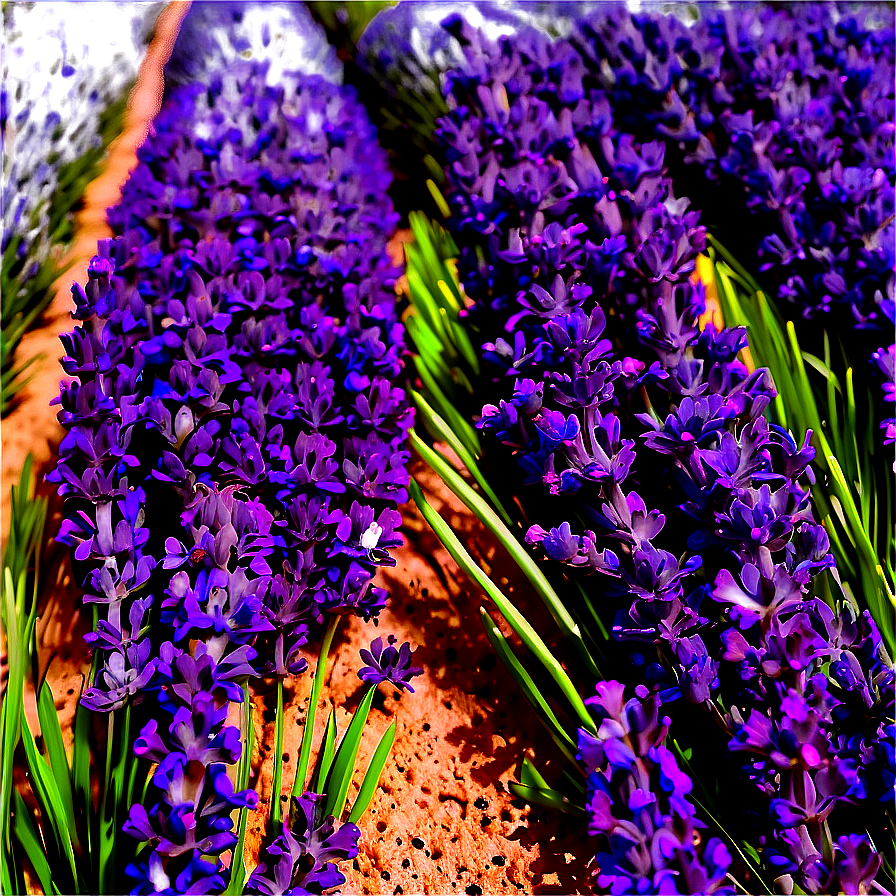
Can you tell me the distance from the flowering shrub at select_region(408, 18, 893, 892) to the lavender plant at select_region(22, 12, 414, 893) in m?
0.26

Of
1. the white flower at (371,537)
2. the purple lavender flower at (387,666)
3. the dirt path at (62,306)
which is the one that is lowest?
the purple lavender flower at (387,666)

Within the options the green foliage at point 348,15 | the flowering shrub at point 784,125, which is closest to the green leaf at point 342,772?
the flowering shrub at point 784,125

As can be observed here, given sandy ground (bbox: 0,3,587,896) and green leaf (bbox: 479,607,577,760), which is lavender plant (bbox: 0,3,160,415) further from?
green leaf (bbox: 479,607,577,760)

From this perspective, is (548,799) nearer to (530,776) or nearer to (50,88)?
(530,776)

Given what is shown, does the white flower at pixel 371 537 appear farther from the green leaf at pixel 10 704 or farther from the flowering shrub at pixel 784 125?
the flowering shrub at pixel 784 125

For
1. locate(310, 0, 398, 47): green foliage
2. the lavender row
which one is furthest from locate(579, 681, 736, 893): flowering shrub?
locate(310, 0, 398, 47): green foliage

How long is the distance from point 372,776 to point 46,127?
2.02 metres

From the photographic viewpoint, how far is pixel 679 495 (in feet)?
3.44

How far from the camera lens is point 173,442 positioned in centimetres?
106

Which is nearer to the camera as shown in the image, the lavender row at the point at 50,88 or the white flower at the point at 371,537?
the white flower at the point at 371,537

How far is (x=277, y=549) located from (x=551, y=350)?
53 cm

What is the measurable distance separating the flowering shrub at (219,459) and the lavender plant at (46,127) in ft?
1.49

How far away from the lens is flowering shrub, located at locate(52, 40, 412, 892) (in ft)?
2.91

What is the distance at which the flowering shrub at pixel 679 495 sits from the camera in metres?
0.84
